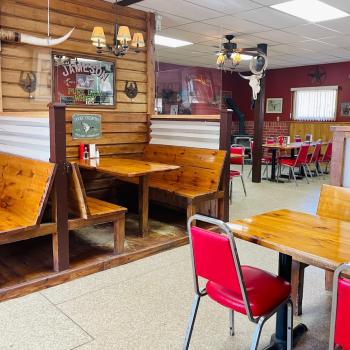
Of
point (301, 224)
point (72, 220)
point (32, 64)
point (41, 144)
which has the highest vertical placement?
point (32, 64)

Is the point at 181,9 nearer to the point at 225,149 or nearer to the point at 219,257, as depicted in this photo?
the point at 225,149

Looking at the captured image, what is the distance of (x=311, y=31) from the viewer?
6.16 m

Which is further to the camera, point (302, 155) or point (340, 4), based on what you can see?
point (302, 155)

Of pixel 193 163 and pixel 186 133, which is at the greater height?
pixel 186 133

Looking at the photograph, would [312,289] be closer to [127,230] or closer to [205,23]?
[127,230]

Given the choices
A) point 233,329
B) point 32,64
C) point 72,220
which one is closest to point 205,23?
point 32,64

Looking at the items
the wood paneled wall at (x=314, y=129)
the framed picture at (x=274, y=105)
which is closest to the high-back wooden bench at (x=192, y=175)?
the wood paneled wall at (x=314, y=129)

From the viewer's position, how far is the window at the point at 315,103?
9.82 m

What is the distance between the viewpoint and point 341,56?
8.69 metres

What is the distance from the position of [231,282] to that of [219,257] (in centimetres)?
13

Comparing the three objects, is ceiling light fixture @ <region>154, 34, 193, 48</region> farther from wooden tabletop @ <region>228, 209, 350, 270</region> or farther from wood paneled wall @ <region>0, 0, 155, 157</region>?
wooden tabletop @ <region>228, 209, 350, 270</region>

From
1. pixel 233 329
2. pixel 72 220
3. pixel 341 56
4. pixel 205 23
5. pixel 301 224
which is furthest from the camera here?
pixel 341 56

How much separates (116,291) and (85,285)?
0.28 meters

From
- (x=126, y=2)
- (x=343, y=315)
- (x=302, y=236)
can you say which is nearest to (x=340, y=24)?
(x=126, y=2)
